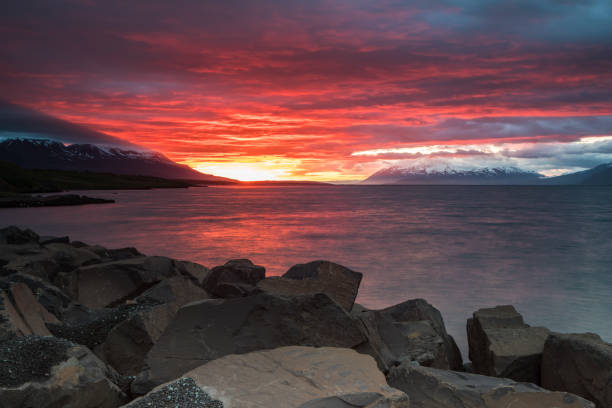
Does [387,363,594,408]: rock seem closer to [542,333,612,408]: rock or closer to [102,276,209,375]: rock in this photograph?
[542,333,612,408]: rock

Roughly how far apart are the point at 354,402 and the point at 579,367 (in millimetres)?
3057

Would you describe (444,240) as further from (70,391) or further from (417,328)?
(70,391)

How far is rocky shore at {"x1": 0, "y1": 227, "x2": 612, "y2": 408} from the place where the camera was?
343 cm

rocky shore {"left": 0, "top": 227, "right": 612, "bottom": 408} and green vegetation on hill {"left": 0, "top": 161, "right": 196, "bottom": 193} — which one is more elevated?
green vegetation on hill {"left": 0, "top": 161, "right": 196, "bottom": 193}

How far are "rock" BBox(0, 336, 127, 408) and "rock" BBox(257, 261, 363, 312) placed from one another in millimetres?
2840

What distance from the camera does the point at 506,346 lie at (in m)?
5.52

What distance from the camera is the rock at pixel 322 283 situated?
21.1 ft

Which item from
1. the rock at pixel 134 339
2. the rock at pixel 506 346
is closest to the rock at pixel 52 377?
the rock at pixel 134 339

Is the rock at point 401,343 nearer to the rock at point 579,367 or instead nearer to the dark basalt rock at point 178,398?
the rock at point 579,367

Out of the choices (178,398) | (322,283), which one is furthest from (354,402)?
(322,283)

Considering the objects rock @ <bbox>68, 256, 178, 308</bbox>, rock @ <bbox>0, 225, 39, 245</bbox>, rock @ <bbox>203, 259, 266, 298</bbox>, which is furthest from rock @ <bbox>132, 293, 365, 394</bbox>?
rock @ <bbox>0, 225, 39, 245</bbox>

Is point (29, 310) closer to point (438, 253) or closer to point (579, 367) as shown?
point (579, 367)

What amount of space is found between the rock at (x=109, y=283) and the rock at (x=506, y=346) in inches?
214

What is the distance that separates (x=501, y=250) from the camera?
20609 mm
